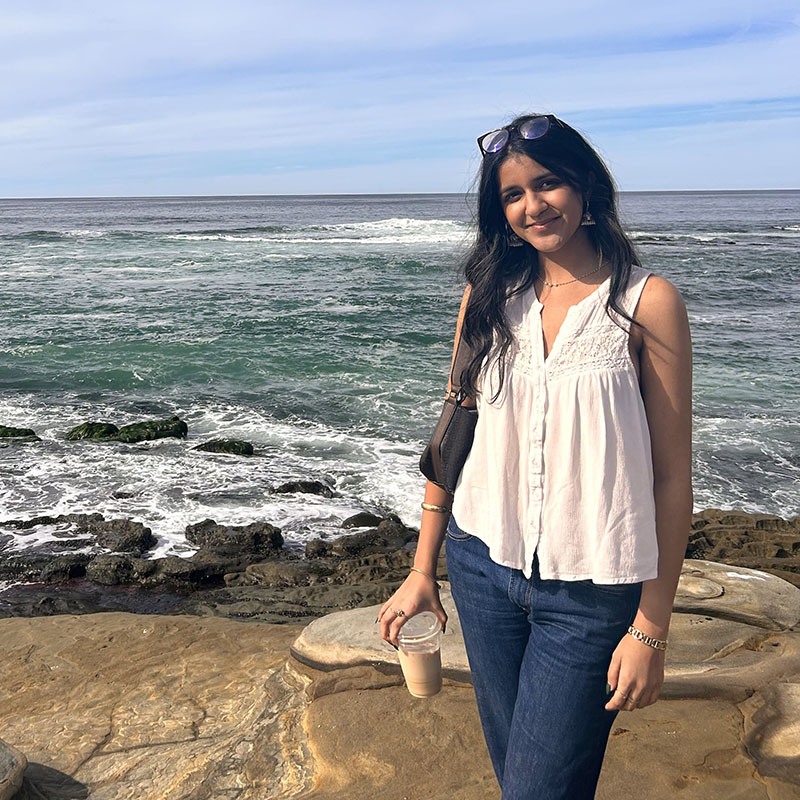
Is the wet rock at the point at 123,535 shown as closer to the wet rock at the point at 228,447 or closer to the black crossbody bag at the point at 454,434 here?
the wet rock at the point at 228,447

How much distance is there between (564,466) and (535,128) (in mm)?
828

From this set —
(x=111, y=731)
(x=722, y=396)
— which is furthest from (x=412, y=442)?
(x=111, y=731)

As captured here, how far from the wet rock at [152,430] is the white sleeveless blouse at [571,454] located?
9581mm

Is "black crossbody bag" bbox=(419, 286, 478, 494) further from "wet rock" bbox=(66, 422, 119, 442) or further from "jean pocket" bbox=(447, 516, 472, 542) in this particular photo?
"wet rock" bbox=(66, 422, 119, 442)

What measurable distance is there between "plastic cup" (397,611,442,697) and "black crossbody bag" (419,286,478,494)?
51 centimetres

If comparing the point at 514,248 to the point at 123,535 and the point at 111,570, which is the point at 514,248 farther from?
the point at 123,535

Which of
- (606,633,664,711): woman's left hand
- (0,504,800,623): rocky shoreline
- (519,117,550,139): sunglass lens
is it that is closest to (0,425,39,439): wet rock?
(0,504,800,623): rocky shoreline

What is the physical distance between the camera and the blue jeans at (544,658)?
1.87 metres

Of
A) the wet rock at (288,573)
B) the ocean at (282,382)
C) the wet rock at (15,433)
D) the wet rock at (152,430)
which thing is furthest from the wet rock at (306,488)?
the wet rock at (15,433)

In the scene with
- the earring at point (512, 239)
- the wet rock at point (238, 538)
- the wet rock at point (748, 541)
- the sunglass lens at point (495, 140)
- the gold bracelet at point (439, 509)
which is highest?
the sunglass lens at point (495, 140)

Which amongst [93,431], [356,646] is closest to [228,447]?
[93,431]

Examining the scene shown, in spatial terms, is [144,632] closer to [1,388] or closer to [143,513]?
[143,513]

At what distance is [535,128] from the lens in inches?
77.8

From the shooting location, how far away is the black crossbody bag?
2.12m
